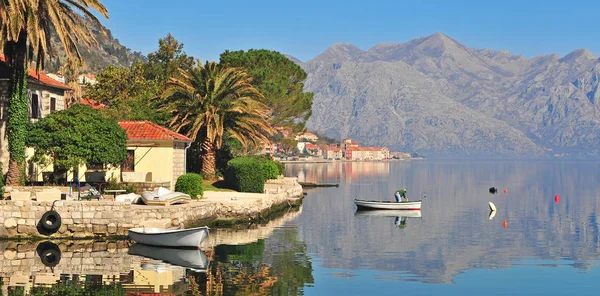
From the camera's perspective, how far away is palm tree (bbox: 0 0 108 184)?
34.8 m

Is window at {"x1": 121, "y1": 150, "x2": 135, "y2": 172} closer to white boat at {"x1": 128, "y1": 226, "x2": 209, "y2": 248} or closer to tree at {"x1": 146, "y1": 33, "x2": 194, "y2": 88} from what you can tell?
white boat at {"x1": 128, "y1": 226, "x2": 209, "y2": 248}

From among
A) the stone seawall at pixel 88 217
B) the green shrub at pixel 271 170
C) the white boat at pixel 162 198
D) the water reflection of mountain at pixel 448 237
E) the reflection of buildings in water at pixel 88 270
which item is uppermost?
the green shrub at pixel 271 170

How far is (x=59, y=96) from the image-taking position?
48.1 metres

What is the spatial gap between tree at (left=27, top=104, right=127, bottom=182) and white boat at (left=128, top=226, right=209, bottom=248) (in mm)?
9594

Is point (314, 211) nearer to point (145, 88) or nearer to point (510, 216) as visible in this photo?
point (510, 216)

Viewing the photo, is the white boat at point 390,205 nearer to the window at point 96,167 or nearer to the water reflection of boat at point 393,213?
the water reflection of boat at point 393,213

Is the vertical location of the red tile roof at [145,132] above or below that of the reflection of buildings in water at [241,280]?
above

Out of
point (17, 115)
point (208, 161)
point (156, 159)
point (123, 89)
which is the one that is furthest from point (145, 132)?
point (123, 89)

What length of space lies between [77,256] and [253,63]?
4962cm

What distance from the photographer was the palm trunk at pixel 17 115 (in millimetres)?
38875

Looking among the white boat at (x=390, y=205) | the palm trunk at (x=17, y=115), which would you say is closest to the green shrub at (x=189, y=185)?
the palm trunk at (x=17, y=115)

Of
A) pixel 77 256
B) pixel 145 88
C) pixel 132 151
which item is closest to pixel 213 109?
pixel 132 151

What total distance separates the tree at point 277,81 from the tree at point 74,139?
1289 inches

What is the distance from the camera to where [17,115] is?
1561 inches
